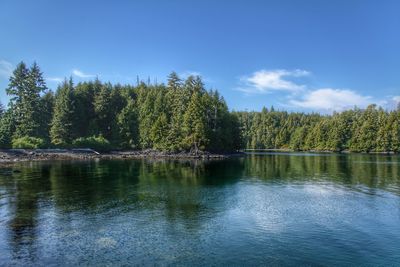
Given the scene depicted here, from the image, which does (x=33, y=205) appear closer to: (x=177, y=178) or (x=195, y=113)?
(x=177, y=178)

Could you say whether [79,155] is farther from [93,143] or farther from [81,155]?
[93,143]

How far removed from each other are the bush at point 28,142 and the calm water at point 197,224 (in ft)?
191

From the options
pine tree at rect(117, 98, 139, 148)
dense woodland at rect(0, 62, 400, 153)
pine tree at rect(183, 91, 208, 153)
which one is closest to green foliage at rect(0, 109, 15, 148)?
dense woodland at rect(0, 62, 400, 153)

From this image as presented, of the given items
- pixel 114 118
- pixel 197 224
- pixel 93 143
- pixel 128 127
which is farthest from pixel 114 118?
pixel 197 224

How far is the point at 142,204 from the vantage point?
42.8 meters

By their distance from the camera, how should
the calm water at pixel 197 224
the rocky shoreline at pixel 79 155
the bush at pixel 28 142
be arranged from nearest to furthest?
the calm water at pixel 197 224 < the rocky shoreline at pixel 79 155 < the bush at pixel 28 142

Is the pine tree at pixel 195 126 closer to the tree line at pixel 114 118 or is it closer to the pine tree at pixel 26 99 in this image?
the tree line at pixel 114 118

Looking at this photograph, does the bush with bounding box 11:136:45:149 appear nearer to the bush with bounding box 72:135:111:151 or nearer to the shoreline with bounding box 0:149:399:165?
the shoreline with bounding box 0:149:399:165

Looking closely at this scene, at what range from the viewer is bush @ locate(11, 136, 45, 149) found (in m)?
113

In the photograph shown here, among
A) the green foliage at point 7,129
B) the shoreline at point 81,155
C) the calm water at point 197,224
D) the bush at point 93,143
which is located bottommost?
the calm water at point 197,224

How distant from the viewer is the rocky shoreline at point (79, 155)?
105294mm

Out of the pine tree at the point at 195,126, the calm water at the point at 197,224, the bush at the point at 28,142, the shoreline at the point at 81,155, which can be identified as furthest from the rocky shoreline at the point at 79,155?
the calm water at the point at 197,224

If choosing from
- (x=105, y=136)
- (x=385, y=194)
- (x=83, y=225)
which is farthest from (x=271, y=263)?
(x=105, y=136)

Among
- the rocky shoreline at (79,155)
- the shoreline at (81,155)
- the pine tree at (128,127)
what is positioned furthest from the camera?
the pine tree at (128,127)
